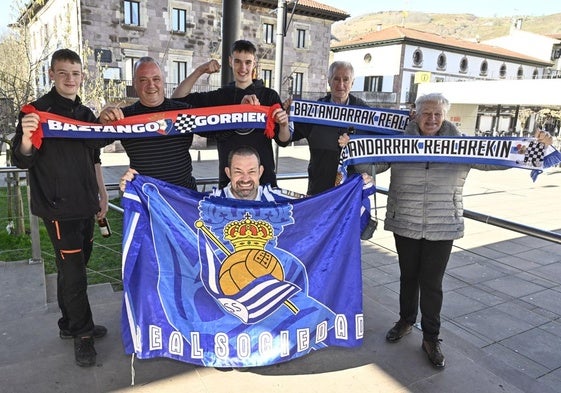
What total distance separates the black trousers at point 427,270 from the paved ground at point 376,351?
0.28m

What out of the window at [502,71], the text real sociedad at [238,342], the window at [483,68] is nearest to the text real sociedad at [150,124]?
the text real sociedad at [238,342]

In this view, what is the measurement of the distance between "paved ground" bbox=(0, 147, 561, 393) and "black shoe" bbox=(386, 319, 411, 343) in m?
0.06

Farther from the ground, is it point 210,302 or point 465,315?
point 210,302

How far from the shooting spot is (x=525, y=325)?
408 centimetres

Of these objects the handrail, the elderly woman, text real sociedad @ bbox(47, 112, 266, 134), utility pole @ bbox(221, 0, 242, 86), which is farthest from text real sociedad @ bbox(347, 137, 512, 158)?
utility pole @ bbox(221, 0, 242, 86)

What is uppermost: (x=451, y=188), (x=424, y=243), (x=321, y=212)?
(x=451, y=188)

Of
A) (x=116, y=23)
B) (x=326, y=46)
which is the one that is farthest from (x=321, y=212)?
(x=326, y=46)

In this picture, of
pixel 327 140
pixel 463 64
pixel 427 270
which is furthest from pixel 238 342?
pixel 463 64

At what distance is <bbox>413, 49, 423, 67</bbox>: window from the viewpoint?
3979 centimetres

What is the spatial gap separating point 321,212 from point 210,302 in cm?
98

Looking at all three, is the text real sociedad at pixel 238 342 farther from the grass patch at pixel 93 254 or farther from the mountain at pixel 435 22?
the mountain at pixel 435 22

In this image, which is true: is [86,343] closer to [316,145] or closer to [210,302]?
[210,302]

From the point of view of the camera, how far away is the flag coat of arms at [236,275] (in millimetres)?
2750

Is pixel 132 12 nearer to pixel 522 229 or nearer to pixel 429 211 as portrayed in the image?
pixel 429 211
